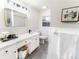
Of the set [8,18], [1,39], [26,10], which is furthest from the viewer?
[26,10]

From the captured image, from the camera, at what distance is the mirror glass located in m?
2.62

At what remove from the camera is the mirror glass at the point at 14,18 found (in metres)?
2.62

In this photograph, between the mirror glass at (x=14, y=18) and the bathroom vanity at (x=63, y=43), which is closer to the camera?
the bathroom vanity at (x=63, y=43)

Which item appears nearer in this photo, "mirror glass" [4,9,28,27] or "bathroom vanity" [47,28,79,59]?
"bathroom vanity" [47,28,79,59]

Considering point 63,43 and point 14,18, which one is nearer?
point 63,43

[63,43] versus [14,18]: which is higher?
[14,18]

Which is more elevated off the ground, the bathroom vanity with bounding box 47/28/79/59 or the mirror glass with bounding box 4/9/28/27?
the mirror glass with bounding box 4/9/28/27

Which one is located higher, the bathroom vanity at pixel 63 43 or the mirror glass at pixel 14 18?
the mirror glass at pixel 14 18

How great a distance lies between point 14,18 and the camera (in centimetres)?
300

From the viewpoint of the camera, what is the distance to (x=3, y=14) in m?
2.45

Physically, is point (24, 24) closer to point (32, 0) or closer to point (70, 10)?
point (32, 0)

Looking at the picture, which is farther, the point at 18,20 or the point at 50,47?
the point at 18,20

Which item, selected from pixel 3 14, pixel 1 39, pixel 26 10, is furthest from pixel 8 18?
pixel 26 10

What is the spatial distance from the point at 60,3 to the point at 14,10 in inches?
70.8
